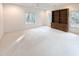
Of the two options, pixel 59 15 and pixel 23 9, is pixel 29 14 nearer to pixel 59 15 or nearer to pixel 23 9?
pixel 23 9

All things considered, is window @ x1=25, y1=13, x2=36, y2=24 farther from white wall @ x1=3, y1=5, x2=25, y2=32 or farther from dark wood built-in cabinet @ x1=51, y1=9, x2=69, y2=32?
dark wood built-in cabinet @ x1=51, y1=9, x2=69, y2=32

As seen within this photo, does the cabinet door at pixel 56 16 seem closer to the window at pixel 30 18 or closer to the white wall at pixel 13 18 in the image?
the window at pixel 30 18

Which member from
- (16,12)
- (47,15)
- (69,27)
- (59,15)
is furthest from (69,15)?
(47,15)

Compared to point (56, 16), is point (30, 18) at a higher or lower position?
lower

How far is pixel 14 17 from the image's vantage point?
410 inches

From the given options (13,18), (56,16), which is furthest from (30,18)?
(13,18)

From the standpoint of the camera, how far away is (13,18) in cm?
1030

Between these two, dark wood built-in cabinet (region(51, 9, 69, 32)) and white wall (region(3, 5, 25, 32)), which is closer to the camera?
white wall (region(3, 5, 25, 32))

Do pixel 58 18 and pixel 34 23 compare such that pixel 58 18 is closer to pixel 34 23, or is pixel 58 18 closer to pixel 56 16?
pixel 56 16

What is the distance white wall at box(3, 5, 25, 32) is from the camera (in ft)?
31.4

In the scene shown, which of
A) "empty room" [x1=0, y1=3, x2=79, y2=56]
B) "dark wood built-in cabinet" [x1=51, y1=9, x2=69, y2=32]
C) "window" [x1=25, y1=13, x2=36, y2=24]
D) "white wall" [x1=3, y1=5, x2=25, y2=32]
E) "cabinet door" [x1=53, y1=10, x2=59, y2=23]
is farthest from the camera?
"cabinet door" [x1=53, y1=10, x2=59, y2=23]

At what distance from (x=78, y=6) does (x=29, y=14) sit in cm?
615

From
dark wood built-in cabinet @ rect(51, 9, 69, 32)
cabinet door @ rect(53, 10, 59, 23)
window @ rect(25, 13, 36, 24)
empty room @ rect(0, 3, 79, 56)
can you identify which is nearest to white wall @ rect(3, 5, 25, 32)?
empty room @ rect(0, 3, 79, 56)

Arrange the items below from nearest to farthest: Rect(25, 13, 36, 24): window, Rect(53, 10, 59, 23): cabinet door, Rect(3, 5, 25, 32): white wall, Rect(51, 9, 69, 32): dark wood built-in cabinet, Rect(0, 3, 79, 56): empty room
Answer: Rect(0, 3, 79, 56): empty room → Rect(3, 5, 25, 32): white wall → Rect(51, 9, 69, 32): dark wood built-in cabinet → Rect(25, 13, 36, 24): window → Rect(53, 10, 59, 23): cabinet door
